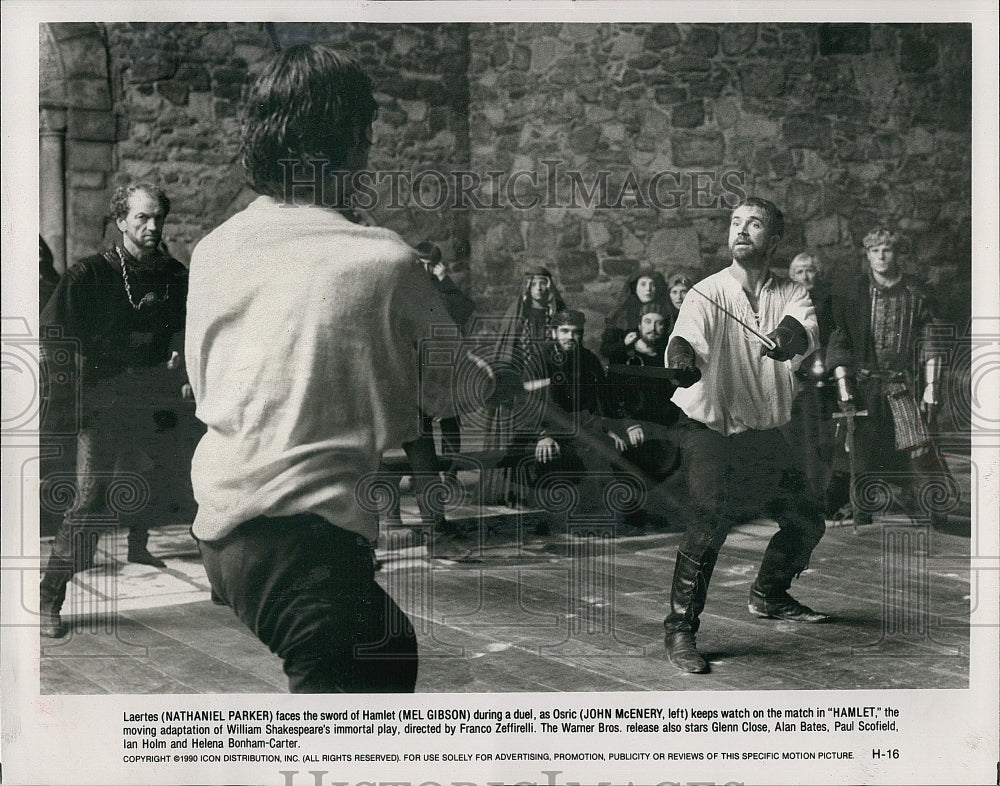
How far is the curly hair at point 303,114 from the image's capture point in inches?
153

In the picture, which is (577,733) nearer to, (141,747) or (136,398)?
(141,747)

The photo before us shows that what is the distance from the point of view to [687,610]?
4059mm

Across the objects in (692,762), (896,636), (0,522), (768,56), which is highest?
(768,56)

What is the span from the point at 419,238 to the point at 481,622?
142cm

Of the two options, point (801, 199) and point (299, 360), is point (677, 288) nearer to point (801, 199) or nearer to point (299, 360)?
point (801, 199)

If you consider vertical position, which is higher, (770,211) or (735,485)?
(770,211)

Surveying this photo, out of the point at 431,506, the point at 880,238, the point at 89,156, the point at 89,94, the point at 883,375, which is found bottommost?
the point at 431,506

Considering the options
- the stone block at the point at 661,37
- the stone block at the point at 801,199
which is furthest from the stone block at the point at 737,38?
the stone block at the point at 801,199

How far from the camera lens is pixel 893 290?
4.20m

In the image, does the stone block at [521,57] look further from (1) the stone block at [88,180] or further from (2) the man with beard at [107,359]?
(1) the stone block at [88,180]

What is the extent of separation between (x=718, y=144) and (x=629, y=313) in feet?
2.39

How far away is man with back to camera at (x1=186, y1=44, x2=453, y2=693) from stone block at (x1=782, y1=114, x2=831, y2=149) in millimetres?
1481

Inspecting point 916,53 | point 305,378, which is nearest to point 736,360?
point 916,53

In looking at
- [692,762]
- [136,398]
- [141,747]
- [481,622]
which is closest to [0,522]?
[136,398]
